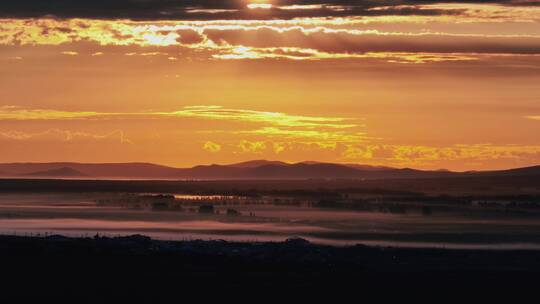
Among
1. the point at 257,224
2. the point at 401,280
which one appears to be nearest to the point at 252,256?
the point at 401,280

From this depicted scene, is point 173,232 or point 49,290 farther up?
point 173,232

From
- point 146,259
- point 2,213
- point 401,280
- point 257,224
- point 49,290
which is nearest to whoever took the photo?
point 49,290

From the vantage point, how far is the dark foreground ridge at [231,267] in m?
33.8

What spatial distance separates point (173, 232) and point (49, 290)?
31.1m

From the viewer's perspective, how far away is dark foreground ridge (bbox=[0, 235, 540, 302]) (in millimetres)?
33844

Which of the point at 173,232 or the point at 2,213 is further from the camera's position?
the point at 2,213

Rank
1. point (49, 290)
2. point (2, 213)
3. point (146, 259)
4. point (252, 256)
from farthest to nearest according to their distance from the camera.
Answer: point (2, 213) → point (252, 256) → point (146, 259) → point (49, 290)

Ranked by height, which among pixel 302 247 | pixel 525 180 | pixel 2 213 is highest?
pixel 525 180

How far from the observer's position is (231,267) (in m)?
39.3

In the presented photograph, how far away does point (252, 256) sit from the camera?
1725 inches

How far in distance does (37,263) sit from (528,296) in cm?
1834

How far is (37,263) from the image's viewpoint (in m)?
38.1

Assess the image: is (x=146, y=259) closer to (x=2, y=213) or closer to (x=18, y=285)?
(x=18, y=285)

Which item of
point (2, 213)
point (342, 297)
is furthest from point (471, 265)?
point (2, 213)
